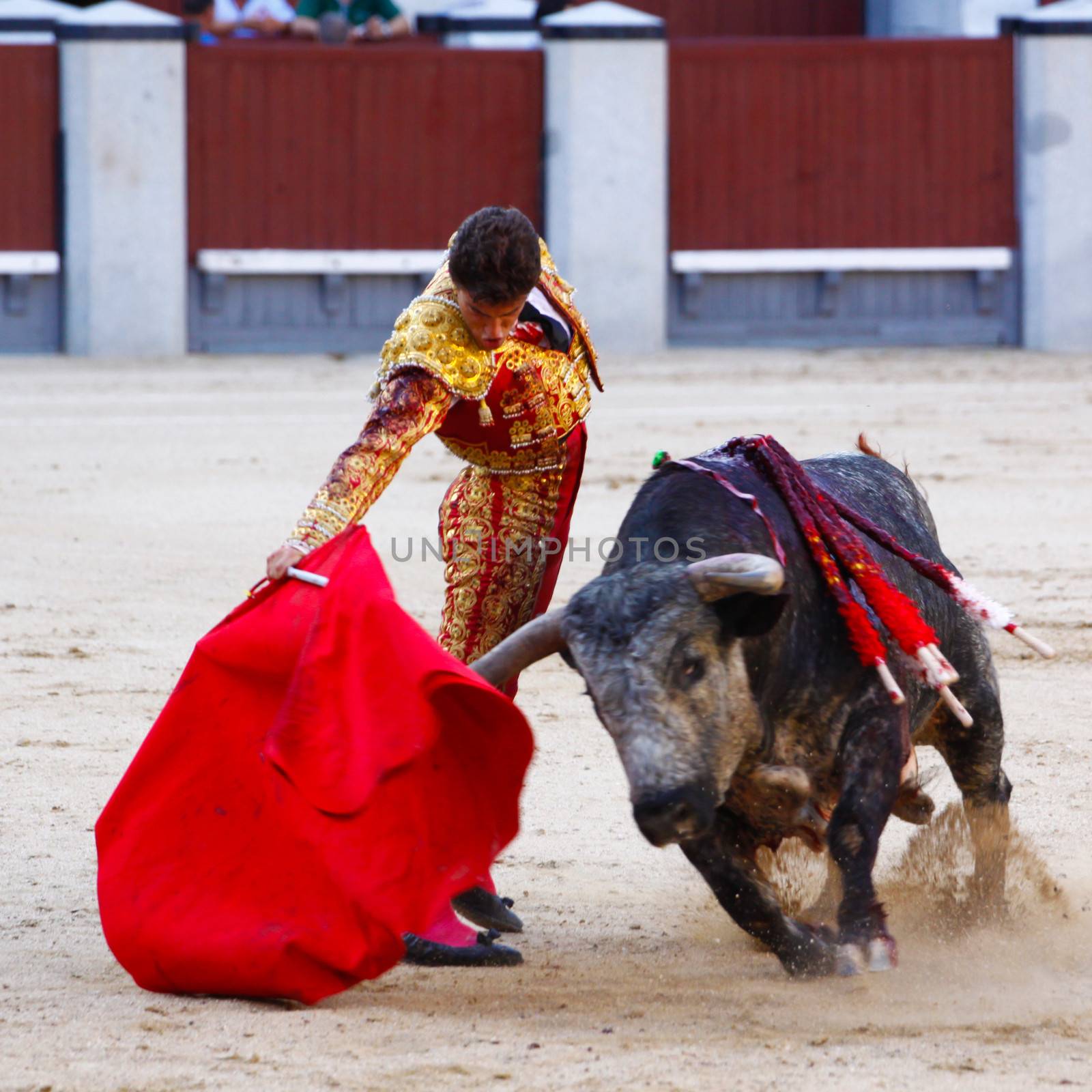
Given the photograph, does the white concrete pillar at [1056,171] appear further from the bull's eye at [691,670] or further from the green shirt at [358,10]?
the bull's eye at [691,670]

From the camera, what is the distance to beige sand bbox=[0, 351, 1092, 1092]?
2229 millimetres

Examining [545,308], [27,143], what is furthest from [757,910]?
[27,143]

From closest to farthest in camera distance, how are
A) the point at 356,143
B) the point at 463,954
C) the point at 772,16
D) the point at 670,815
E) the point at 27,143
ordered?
the point at 670,815, the point at 463,954, the point at 27,143, the point at 356,143, the point at 772,16

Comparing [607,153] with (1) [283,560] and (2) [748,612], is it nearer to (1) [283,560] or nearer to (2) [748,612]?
(1) [283,560]

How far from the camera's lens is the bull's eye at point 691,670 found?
2361 millimetres

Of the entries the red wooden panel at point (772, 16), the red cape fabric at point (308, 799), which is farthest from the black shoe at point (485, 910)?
the red wooden panel at point (772, 16)

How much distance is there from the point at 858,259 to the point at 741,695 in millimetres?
8416

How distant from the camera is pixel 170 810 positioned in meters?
2.55

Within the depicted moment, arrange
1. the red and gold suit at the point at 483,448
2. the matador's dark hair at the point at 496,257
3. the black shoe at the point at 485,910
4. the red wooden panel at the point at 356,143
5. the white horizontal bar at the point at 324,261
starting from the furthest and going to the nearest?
1. the white horizontal bar at the point at 324,261
2. the red wooden panel at the point at 356,143
3. the black shoe at the point at 485,910
4. the red and gold suit at the point at 483,448
5. the matador's dark hair at the point at 496,257

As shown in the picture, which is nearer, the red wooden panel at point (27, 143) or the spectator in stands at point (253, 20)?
the red wooden panel at point (27, 143)

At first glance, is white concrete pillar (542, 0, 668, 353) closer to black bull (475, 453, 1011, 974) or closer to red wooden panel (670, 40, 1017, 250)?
red wooden panel (670, 40, 1017, 250)

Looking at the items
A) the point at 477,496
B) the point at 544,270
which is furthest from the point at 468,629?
the point at 544,270

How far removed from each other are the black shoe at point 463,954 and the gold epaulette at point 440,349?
2.46ft

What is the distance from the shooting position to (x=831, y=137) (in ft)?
34.1
